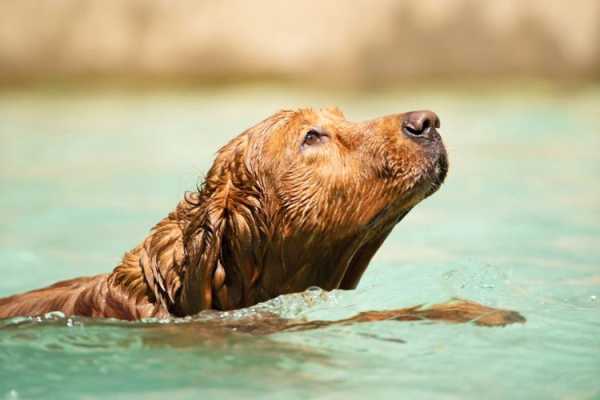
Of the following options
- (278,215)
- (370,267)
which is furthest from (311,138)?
(370,267)

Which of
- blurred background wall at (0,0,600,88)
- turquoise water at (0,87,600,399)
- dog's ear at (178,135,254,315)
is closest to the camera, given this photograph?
turquoise water at (0,87,600,399)

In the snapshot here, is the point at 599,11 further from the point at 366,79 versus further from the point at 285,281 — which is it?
the point at 285,281

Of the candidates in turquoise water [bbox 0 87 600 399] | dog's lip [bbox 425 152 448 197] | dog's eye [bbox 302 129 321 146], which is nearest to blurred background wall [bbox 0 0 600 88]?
turquoise water [bbox 0 87 600 399]

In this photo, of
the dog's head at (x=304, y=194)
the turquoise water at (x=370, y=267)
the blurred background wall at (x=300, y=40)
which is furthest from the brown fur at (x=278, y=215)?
the blurred background wall at (x=300, y=40)

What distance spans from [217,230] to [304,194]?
51cm

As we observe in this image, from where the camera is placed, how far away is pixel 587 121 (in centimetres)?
1434

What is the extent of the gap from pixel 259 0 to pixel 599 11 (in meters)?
5.42

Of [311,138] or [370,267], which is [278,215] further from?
[370,267]

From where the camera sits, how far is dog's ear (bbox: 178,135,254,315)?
548cm

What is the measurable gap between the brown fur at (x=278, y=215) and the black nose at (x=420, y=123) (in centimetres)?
4

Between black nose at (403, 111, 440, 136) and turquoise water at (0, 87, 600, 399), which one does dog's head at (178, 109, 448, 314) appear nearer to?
black nose at (403, 111, 440, 136)

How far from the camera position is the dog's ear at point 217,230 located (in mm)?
5480

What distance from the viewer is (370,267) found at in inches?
339

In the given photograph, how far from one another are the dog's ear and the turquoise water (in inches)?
6.6
